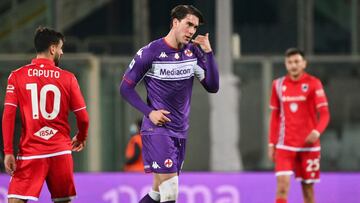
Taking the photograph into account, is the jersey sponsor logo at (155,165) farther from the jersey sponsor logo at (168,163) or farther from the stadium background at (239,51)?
the stadium background at (239,51)

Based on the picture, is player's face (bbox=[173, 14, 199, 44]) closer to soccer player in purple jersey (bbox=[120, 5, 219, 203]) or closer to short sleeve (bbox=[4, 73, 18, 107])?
soccer player in purple jersey (bbox=[120, 5, 219, 203])

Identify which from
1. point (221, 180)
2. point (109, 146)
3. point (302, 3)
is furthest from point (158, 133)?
point (302, 3)

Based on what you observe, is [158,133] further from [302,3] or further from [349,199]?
[302,3]

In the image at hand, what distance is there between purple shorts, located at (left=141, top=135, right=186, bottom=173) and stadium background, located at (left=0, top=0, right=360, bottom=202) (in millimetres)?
10190

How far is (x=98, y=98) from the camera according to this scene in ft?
65.5

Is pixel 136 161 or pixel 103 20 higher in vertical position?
pixel 103 20

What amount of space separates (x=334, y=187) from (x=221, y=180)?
4.59 feet

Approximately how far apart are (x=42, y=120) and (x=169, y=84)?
109 centimetres

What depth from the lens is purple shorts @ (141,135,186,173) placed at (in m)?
9.46

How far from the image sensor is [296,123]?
1253cm

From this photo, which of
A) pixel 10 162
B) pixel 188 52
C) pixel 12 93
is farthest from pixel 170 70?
pixel 10 162

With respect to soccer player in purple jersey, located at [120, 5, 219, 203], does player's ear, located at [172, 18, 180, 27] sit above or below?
above

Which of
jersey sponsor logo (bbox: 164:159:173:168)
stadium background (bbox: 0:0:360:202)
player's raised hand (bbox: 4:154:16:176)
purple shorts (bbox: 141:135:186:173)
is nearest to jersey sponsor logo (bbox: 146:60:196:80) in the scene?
purple shorts (bbox: 141:135:186:173)

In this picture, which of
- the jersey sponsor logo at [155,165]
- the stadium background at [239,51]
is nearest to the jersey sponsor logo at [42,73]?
the jersey sponsor logo at [155,165]
